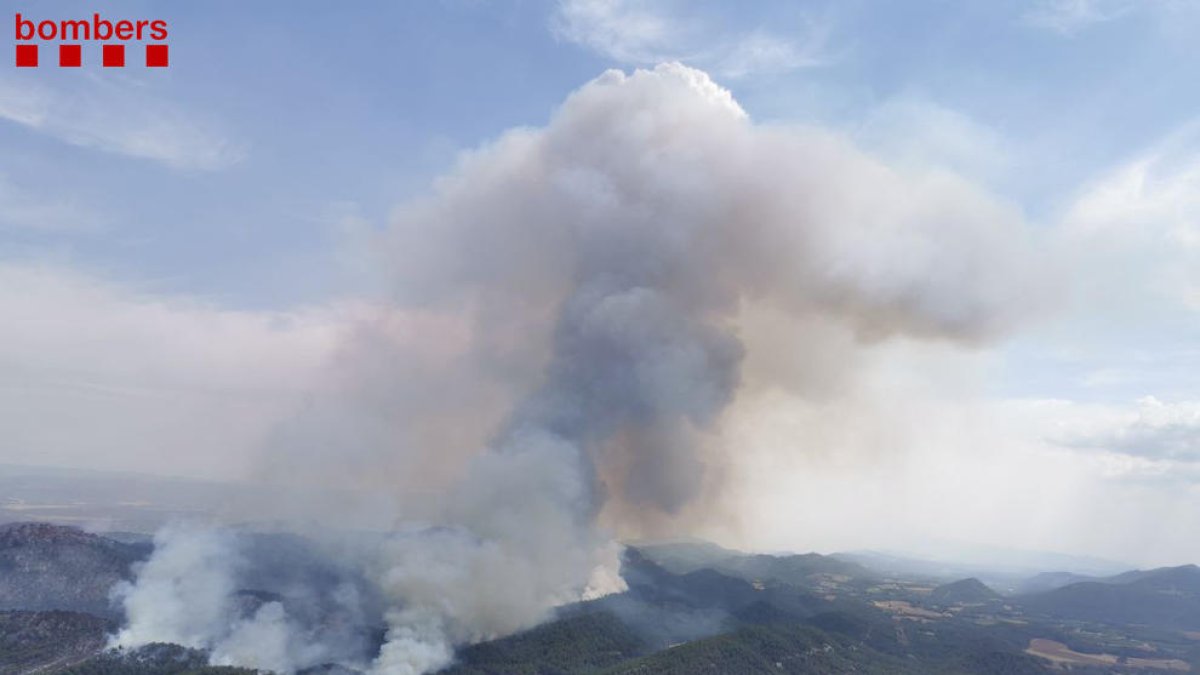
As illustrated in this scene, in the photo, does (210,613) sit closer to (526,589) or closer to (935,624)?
(526,589)

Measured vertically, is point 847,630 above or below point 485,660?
below

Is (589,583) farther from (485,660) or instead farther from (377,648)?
(377,648)

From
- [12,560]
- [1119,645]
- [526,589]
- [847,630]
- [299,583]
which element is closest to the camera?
[526,589]

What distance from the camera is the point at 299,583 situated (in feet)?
405

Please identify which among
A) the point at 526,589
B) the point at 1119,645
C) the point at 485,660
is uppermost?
the point at 526,589

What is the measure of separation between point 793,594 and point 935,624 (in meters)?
34.8

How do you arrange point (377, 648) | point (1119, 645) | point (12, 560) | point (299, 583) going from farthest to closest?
1. point (1119, 645)
2. point (12, 560)
3. point (299, 583)
4. point (377, 648)

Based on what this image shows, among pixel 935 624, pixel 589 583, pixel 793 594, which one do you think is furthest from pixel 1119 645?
pixel 589 583

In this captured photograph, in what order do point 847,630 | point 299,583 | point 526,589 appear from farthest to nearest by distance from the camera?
point 847,630
point 299,583
point 526,589

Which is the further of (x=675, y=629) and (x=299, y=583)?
(x=675, y=629)

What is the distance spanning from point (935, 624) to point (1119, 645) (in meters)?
45.5

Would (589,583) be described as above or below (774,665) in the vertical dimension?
above

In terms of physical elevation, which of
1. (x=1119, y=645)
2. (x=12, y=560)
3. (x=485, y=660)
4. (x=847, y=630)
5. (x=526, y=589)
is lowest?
(x=1119, y=645)

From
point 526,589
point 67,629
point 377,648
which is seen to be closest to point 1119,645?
point 526,589
